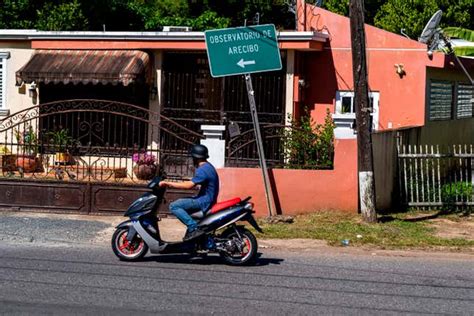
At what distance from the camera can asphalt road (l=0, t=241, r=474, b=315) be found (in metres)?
7.88

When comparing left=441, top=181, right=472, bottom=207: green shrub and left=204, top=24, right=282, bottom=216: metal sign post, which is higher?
left=204, top=24, right=282, bottom=216: metal sign post

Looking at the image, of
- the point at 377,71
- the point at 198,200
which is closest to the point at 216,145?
the point at 198,200

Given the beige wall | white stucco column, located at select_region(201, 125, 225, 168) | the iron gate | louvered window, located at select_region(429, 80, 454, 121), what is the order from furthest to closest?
the beige wall → louvered window, located at select_region(429, 80, 454, 121) → the iron gate → white stucco column, located at select_region(201, 125, 225, 168)

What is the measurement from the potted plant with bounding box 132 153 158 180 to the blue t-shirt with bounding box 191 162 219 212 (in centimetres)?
427

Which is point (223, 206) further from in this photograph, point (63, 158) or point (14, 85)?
point (14, 85)

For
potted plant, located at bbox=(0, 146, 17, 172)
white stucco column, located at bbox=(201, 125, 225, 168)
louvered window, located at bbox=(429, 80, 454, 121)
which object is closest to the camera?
white stucco column, located at bbox=(201, 125, 225, 168)

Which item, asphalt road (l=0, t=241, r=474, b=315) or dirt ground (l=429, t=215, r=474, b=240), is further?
dirt ground (l=429, t=215, r=474, b=240)

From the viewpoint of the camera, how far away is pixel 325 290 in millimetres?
8742

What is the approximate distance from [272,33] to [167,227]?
3480 millimetres

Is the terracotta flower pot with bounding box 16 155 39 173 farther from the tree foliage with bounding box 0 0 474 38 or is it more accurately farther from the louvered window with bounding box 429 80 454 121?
the tree foliage with bounding box 0 0 474 38

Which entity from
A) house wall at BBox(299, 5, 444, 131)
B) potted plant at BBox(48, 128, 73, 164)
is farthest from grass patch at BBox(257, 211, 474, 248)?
house wall at BBox(299, 5, 444, 131)

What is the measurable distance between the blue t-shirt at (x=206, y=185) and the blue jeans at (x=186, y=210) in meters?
0.08

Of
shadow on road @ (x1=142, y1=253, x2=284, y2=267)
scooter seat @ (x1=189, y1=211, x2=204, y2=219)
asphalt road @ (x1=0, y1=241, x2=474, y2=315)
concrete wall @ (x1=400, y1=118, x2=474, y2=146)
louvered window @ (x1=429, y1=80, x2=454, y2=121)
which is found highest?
louvered window @ (x1=429, y1=80, x2=454, y2=121)

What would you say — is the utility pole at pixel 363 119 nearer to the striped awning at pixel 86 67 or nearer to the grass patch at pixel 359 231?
the grass patch at pixel 359 231
